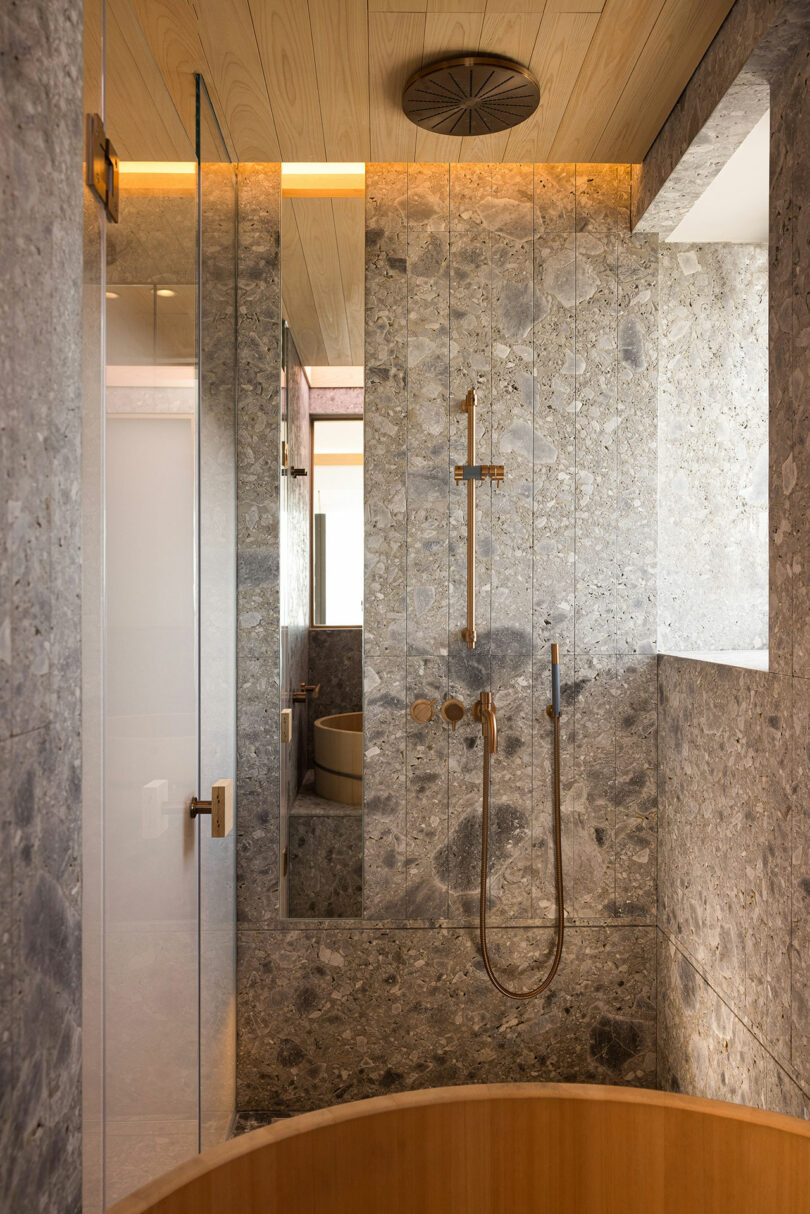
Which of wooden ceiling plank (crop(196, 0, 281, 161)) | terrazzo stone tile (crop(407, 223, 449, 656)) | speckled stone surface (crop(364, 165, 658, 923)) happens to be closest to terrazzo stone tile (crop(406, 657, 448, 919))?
speckled stone surface (crop(364, 165, 658, 923))

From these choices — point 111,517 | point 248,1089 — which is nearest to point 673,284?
point 111,517

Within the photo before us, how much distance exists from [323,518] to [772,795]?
139 cm

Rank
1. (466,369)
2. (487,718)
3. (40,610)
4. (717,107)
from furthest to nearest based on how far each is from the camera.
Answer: (466,369), (487,718), (717,107), (40,610)

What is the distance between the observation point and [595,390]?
2.46 metres

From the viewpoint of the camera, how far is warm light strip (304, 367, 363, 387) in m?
2.46

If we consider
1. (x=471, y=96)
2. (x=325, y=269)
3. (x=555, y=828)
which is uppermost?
(x=471, y=96)

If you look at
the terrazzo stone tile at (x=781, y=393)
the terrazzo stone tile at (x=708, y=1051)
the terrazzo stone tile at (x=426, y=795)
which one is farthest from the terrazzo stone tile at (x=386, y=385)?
the terrazzo stone tile at (x=708, y=1051)

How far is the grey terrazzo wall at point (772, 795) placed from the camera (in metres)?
1.60

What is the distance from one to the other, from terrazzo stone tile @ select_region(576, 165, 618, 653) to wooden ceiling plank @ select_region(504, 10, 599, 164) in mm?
230

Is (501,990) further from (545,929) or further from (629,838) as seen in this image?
(629,838)

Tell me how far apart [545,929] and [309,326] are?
1878 millimetres

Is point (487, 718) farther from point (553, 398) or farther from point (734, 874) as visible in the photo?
point (553, 398)

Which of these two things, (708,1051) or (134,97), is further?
(708,1051)

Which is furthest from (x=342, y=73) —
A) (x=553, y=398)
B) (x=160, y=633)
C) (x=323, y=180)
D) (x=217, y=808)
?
(x=217, y=808)
